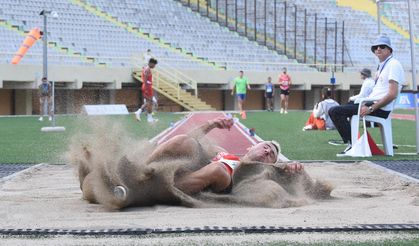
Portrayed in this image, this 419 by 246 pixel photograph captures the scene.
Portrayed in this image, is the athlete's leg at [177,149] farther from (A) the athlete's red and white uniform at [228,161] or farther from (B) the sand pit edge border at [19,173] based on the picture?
(B) the sand pit edge border at [19,173]

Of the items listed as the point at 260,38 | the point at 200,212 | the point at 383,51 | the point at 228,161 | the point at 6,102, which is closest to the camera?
the point at 200,212

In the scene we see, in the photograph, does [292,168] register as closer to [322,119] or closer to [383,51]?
[383,51]

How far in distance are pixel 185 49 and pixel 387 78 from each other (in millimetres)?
28224

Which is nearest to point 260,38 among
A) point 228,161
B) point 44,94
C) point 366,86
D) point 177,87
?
point 177,87

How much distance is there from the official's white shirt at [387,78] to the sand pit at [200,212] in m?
3.44

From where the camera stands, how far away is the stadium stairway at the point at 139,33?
1484 inches

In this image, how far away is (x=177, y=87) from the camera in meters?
34.5

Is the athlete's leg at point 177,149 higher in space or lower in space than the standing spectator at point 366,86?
lower

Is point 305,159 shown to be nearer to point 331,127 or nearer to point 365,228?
point 365,228

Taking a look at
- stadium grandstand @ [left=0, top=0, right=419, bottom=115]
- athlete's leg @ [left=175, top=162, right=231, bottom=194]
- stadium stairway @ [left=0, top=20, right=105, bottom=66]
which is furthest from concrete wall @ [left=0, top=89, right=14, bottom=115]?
athlete's leg @ [left=175, top=162, right=231, bottom=194]

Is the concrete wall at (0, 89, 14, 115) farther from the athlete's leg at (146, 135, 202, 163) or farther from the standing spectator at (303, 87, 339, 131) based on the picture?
the athlete's leg at (146, 135, 202, 163)

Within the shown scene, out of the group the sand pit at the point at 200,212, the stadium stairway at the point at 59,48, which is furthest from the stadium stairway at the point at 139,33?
the sand pit at the point at 200,212

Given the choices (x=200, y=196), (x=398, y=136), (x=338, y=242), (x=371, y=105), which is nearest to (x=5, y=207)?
(x=200, y=196)

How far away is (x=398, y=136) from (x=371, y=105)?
6232 mm
